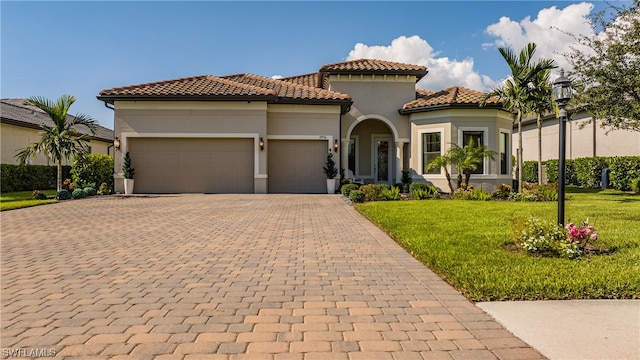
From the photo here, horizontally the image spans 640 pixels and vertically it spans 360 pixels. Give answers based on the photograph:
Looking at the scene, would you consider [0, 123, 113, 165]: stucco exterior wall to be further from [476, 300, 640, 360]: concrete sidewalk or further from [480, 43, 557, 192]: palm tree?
[480, 43, 557, 192]: palm tree

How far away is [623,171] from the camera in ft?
59.6

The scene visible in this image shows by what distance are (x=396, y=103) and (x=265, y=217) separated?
38.1 ft

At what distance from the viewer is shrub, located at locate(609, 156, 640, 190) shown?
17.5 meters

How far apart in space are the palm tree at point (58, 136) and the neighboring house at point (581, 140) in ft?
75.1

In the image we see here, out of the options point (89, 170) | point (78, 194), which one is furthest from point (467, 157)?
point (89, 170)

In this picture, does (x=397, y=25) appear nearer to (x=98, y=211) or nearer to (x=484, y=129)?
(x=484, y=129)

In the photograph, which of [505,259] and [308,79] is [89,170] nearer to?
[308,79]

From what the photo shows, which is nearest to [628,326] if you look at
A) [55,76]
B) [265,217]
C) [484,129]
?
[265,217]

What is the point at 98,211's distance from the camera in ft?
34.7

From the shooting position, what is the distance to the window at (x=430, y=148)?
1731 centimetres

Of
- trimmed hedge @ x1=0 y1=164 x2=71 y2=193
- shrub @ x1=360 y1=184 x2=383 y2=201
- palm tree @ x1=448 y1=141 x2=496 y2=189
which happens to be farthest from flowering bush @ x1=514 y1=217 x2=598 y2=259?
trimmed hedge @ x1=0 y1=164 x2=71 y2=193

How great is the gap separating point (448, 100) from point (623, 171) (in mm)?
10066

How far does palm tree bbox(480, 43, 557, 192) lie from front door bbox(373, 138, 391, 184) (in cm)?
649

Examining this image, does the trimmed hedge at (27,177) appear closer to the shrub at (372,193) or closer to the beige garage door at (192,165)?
the beige garage door at (192,165)
